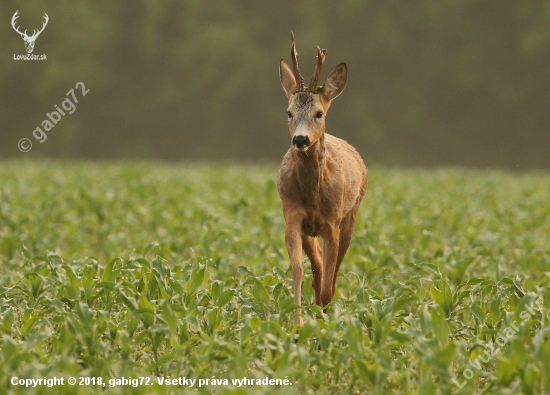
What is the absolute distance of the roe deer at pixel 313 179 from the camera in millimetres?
5656

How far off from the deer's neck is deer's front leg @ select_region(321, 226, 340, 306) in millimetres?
234

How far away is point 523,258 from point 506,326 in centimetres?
407

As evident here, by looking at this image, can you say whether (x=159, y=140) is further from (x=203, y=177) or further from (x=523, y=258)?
(x=523, y=258)

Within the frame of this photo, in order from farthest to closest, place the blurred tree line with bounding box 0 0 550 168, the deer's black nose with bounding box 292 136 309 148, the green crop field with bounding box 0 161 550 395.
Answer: the blurred tree line with bounding box 0 0 550 168
the deer's black nose with bounding box 292 136 309 148
the green crop field with bounding box 0 161 550 395

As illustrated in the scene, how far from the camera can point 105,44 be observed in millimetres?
53562

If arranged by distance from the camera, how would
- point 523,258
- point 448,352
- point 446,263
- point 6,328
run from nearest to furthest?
1. point 448,352
2. point 6,328
3. point 446,263
4. point 523,258

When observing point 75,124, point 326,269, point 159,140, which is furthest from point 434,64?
point 326,269

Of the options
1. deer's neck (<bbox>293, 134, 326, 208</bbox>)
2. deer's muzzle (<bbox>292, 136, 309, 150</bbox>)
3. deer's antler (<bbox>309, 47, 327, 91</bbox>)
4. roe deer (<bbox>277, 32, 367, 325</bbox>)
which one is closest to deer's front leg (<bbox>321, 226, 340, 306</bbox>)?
roe deer (<bbox>277, 32, 367, 325</bbox>)

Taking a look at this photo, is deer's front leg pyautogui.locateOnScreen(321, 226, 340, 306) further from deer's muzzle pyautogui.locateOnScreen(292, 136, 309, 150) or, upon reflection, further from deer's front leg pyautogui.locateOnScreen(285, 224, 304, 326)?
deer's muzzle pyautogui.locateOnScreen(292, 136, 309, 150)

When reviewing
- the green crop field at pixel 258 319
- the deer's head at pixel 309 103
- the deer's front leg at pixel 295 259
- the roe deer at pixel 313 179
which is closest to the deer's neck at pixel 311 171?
the roe deer at pixel 313 179

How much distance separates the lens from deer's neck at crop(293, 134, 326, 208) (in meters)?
5.89

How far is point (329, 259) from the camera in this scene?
6059mm

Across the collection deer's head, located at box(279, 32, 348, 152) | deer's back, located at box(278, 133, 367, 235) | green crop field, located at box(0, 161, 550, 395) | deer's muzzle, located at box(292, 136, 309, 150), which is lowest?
green crop field, located at box(0, 161, 550, 395)

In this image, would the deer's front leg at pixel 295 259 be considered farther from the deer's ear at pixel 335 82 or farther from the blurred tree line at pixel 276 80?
the blurred tree line at pixel 276 80
